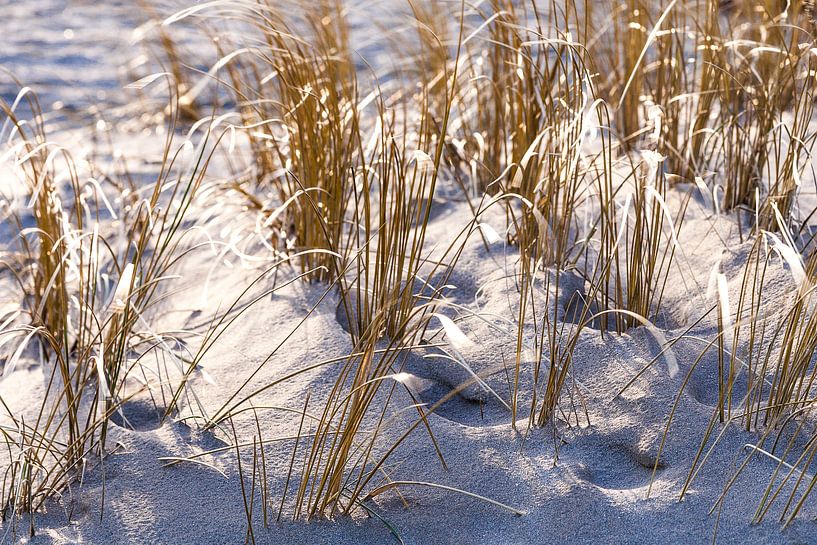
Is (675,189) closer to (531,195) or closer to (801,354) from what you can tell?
(531,195)

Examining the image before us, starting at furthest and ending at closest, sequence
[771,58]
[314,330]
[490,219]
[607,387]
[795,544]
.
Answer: [771,58], [490,219], [314,330], [607,387], [795,544]

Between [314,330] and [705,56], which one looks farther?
[705,56]

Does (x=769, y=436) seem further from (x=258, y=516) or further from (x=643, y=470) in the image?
(x=258, y=516)

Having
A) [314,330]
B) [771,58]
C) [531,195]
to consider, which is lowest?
[314,330]

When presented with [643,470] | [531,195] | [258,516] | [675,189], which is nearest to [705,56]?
[675,189]

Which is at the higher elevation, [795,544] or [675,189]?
[675,189]

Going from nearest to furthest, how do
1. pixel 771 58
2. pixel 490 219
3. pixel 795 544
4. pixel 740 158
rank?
pixel 795 544 < pixel 740 158 < pixel 490 219 < pixel 771 58

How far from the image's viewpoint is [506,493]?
131cm

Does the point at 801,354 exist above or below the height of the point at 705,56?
below

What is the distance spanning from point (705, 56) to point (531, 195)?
0.61 metres

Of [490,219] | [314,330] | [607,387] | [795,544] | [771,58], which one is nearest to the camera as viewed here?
[795,544]

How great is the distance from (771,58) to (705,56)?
0.39m

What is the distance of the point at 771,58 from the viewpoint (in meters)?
2.33

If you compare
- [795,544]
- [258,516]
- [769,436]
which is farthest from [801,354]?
[258,516]
